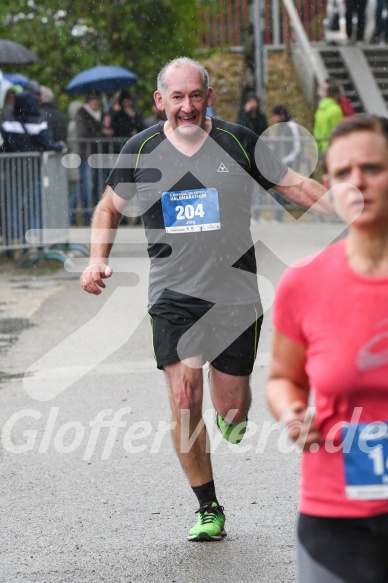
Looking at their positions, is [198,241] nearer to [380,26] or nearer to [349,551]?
[349,551]

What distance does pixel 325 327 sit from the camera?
319 centimetres

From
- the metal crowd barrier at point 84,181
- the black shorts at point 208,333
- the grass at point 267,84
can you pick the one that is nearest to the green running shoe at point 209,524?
the black shorts at point 208,333

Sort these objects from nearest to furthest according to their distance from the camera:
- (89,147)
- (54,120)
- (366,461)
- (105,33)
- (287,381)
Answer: (366,461), (287,381), (54,120), (89,147), (105,33)

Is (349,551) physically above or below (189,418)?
above

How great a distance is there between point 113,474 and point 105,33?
18.5 meters

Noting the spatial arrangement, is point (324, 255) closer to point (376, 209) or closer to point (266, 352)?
point (376, 209)

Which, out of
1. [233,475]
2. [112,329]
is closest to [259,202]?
[112,329]

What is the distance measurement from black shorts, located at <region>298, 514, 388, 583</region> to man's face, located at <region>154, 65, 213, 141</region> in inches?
108

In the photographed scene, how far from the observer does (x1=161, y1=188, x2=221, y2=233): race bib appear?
560 cm

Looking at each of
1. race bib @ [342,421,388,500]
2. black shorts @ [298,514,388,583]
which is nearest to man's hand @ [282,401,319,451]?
race bib @ [342,421,388,500]

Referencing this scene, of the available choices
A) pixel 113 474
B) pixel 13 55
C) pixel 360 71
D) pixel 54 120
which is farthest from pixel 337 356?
pixel 360 71

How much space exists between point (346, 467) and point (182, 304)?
2552mm

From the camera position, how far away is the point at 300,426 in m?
3.08

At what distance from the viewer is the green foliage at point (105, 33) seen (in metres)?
24.2
